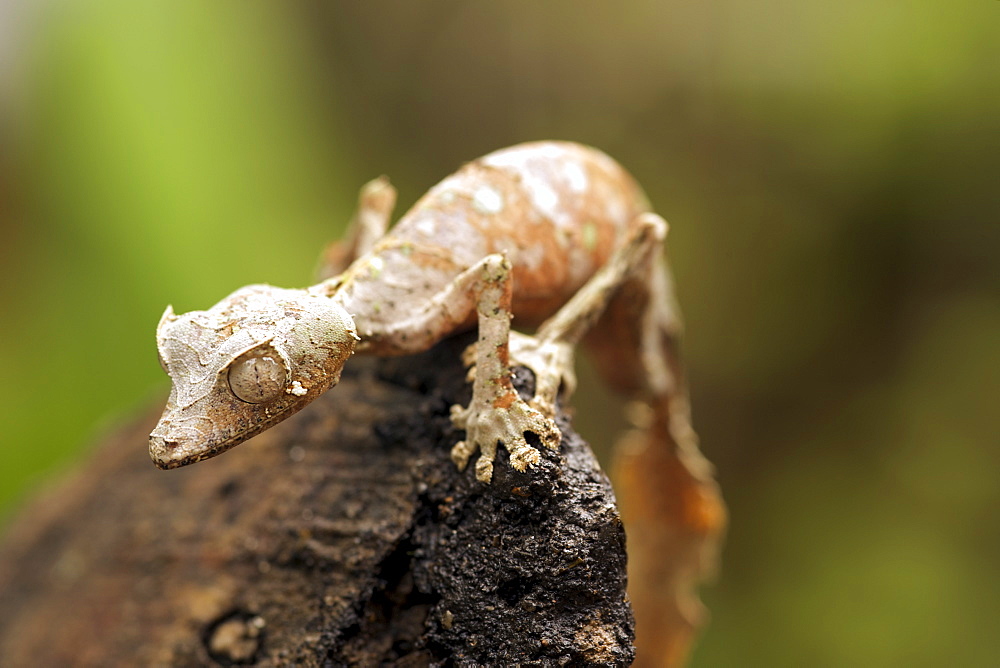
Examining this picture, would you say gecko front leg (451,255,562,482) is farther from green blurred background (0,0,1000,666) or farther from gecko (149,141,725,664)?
green blurred background (0,0,1000,666)

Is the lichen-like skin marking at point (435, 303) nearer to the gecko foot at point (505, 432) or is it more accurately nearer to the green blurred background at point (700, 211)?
the gecko foot at point (505, 432)

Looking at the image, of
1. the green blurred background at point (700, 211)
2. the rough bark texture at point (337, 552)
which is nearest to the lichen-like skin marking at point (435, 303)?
the rough bark texture at point (337, 552)

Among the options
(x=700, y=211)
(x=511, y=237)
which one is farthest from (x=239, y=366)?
(x=700, y=211)

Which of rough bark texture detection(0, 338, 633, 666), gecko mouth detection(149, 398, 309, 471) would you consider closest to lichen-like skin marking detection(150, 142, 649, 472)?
gecko mouth detection(149, 398, 309, 471)

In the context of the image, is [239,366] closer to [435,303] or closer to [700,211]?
[435,303]

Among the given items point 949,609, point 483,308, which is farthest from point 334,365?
point 949,609

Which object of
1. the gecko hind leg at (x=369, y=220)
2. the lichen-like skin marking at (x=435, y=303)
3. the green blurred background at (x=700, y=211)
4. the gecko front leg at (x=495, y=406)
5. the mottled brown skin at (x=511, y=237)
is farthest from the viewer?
the green blurred background at (x=700, y=211)
